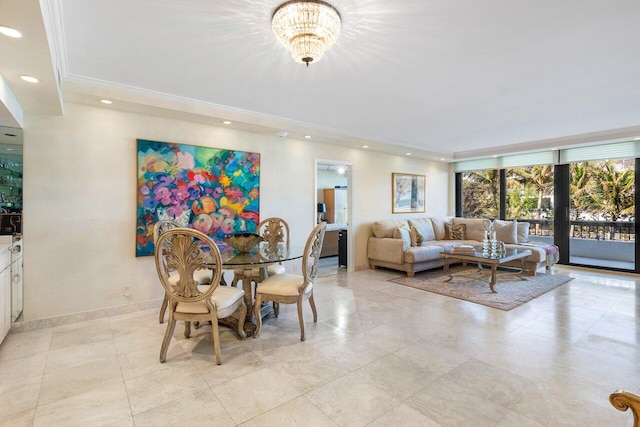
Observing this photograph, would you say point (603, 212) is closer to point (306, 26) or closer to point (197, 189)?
point (306, 26)

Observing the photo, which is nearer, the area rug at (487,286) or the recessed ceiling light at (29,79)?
the recessed ceiling light at (29,79)

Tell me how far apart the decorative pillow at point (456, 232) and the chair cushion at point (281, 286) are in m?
4.88

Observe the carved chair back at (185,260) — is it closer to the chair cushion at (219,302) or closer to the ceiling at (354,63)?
the chair cushion at (219,302)

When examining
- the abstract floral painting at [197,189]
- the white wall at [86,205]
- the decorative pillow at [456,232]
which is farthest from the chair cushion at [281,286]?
the decorative pillow at [456,232]

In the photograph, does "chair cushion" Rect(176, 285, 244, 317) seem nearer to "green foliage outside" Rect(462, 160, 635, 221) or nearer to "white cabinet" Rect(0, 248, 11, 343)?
"white cabinet" Rect(0, 248, 11, 343)

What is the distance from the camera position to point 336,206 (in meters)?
8.54

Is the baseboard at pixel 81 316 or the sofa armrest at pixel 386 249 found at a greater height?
the sofa armrest at pixel 386 249

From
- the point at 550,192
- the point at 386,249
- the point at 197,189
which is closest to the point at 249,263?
the point at 197,189

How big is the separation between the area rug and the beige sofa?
23cm

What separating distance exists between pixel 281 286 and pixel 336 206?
577cm

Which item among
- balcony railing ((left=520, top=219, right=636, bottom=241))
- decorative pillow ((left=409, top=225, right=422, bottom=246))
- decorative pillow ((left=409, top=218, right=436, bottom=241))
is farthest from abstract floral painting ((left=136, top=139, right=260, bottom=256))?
balcony railing ((left=520, top=219, right=636, bottom=241))

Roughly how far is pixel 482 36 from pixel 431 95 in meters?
1.22

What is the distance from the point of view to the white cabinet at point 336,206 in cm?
854

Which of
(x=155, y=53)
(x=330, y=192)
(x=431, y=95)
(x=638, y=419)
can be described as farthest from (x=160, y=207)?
(x=330, y=192)
